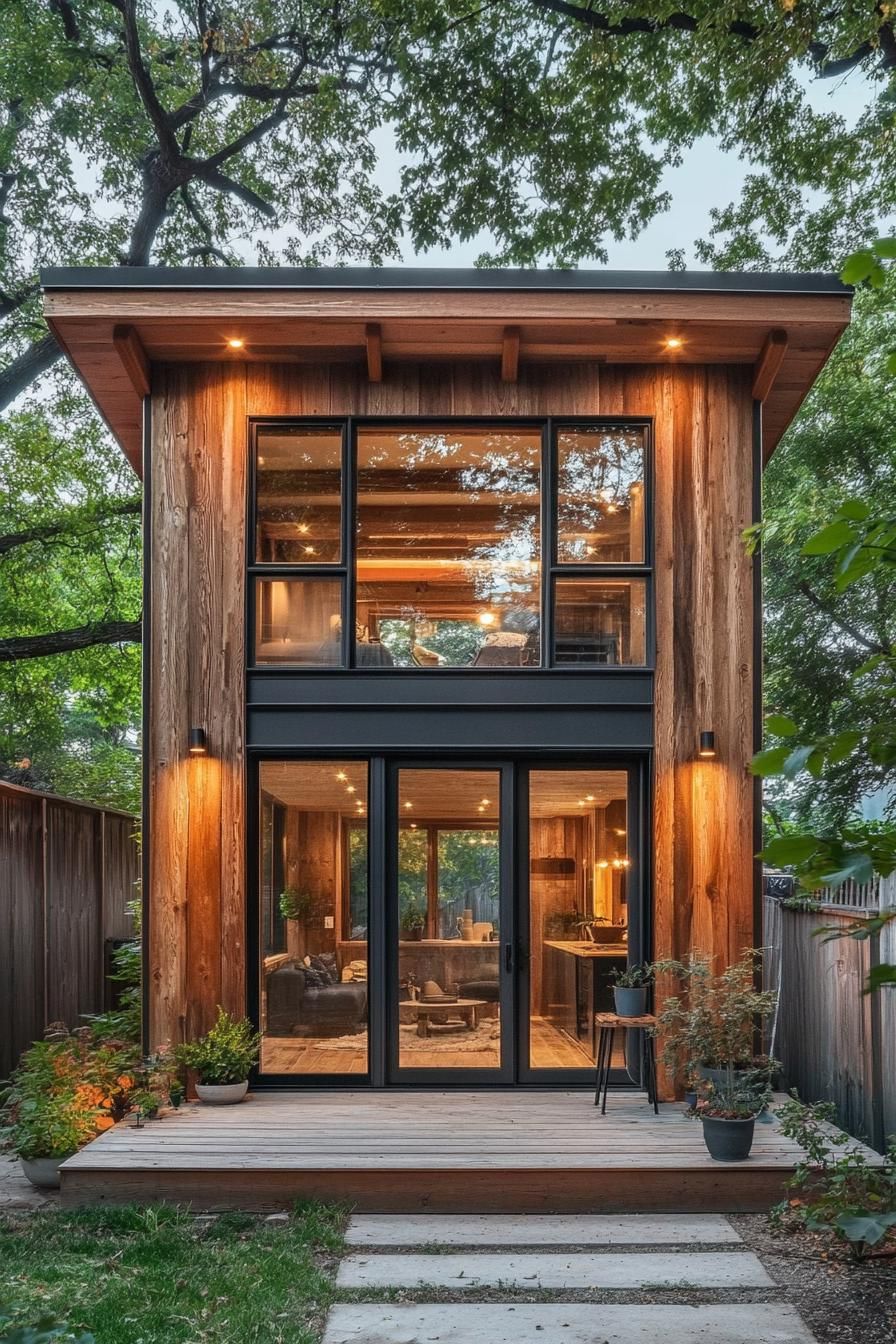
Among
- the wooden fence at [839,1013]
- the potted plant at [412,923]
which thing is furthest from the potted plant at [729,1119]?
the potted plant at [412,923]

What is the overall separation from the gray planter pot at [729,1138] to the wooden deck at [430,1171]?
66 mm

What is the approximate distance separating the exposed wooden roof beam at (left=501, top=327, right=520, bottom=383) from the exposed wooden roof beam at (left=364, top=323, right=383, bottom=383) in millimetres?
744

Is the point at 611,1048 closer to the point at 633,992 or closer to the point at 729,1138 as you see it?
the point at 633,992

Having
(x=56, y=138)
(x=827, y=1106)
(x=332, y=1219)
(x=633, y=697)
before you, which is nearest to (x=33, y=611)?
(x=56, y=138)

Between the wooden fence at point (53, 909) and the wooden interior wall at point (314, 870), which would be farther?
the wooden fence at point (53, 909)

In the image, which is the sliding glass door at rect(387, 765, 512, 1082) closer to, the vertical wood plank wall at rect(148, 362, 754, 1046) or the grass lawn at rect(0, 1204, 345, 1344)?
the vertical wood plank wall at rect(148, 362, 754, 1046)

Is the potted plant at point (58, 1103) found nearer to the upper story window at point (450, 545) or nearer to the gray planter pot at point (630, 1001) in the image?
the upper story window at point (450, 545)

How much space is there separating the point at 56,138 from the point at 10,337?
2318mm

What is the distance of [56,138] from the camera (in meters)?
12.9

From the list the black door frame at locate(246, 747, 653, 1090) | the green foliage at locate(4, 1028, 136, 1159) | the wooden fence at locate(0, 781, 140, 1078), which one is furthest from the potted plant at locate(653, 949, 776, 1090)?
the wooden fence at locate(0, 781, 140, 1078)

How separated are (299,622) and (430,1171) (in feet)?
10.8

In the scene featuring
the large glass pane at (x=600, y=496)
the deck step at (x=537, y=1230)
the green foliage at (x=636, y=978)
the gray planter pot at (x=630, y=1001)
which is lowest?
the deck step at (x=537, y=1230)

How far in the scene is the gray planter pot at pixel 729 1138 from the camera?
5.39m

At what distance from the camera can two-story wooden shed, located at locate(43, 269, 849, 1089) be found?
22.4 ft
